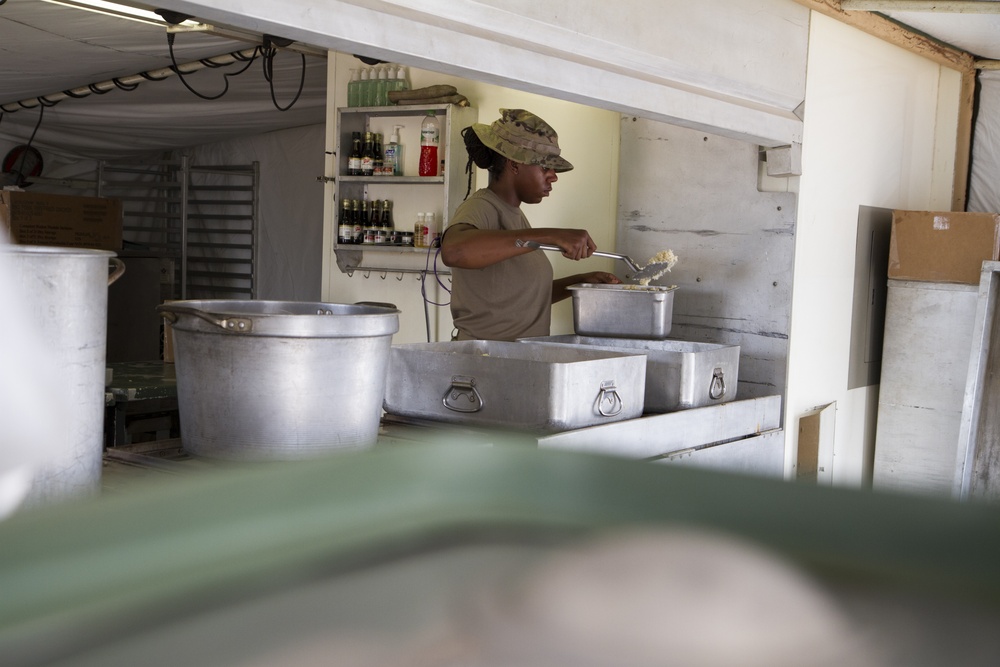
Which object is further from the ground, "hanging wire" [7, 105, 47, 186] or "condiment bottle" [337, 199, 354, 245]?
"hanging wire" [7, 105, 47, 186]

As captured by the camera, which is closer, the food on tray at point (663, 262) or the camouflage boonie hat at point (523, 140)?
the camouflage boonie hat at point (523, 140)

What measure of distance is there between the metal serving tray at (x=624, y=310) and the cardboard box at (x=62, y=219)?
14.6 feet

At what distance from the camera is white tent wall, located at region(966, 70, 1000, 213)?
4.91 metres

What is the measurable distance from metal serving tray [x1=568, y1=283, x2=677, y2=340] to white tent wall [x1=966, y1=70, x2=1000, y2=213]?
8.20ft

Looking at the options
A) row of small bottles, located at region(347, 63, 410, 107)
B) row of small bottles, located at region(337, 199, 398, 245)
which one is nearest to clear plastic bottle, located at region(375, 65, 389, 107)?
row of small bottles, located at region(347, 63, 410, 107)

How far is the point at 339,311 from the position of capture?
1854 millimetres

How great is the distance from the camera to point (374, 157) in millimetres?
4602

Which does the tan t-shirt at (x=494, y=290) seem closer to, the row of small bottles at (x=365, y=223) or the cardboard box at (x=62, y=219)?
the row of small bottles at (x=365, y=223)

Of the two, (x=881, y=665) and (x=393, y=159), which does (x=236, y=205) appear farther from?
(x=881, y=665)

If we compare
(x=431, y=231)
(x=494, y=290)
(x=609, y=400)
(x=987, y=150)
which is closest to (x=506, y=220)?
(x=494, y=290)

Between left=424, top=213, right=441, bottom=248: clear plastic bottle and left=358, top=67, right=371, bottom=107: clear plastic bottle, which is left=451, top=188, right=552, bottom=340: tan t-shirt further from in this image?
left=358, top=67, right=371, bottom=107: clear plastic bottle

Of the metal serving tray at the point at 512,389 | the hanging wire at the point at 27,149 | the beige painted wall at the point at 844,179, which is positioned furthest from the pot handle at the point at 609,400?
the hanging wire at the point at 27,149

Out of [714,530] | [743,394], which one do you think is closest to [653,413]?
[743,394]

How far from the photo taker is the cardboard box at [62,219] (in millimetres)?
6523
